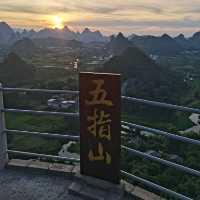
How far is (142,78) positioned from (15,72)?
25954mm

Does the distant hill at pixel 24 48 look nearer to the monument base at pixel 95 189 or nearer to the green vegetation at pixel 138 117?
the green vegetation at pixel 138 117

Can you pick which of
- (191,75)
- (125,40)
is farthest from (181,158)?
(125,40)

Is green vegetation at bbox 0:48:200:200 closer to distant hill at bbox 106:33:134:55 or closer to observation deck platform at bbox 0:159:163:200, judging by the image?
observation deck platform at bbox 0:159:163:200

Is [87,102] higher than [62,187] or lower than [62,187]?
higher

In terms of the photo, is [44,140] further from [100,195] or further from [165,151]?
[100,195]

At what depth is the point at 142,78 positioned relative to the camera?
6556 centimetres

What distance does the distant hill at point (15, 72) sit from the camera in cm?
6775

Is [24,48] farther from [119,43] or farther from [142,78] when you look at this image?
[142,78]

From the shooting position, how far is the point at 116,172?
333 centimetres

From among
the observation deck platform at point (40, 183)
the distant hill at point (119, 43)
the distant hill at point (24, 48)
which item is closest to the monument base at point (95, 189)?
the observation deck platform at point (40, 183)

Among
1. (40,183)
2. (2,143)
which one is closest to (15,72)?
(2,143)

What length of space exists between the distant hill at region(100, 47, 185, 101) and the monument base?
48.1 meters

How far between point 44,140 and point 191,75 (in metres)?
63.3

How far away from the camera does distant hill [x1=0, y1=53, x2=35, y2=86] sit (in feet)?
222
